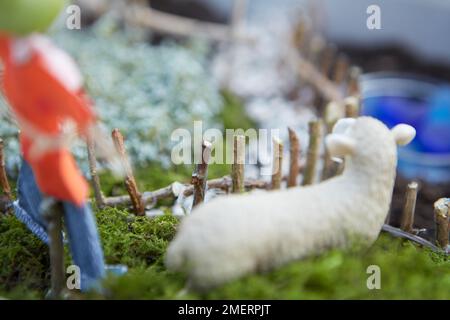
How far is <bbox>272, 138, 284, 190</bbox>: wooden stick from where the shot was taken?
65.8 inches

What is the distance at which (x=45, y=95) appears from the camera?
3.44ft

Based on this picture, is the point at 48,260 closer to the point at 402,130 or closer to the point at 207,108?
the point at 402,130

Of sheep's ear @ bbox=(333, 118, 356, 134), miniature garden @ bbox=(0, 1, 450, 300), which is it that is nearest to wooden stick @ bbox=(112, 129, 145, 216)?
miniature garden @ bbox=(0, 1, 450, 300)

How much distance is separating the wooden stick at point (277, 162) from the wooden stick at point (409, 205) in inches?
13.0

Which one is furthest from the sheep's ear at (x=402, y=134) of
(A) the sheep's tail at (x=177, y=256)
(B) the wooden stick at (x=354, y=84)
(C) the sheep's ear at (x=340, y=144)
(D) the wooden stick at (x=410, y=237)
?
(B) the wooden stick at (x=354, y=84)

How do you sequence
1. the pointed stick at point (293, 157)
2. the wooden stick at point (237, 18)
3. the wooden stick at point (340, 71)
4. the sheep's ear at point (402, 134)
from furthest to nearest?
the wooden stick at point (237, 18), the wooden stick at point (340, 71), the pointed stick at point (293, 157), the sheep's ear at point (402, 134)

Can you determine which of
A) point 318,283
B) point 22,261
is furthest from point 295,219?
point 22,261

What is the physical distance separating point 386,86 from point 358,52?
61 centimetres

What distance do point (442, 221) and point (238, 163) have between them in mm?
508

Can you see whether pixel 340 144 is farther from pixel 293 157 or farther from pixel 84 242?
pixel 293 157

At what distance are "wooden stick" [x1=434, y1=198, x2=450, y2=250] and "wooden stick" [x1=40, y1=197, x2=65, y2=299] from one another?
0.87 metres

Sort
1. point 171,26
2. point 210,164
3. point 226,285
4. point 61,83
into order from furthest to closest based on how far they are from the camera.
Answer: point 171,26, point 210,164, point 226,285, point 61,83

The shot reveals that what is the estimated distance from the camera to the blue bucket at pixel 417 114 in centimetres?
272

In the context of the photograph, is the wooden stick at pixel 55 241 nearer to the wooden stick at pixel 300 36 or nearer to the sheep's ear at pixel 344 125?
the sheep's ear at pixel 344 125
